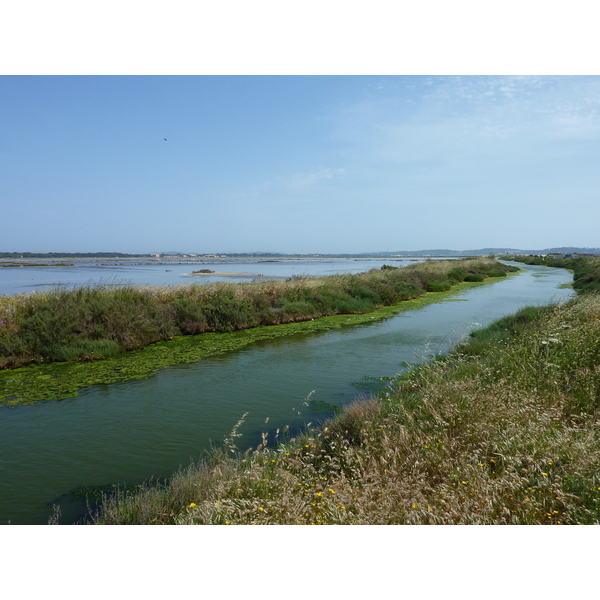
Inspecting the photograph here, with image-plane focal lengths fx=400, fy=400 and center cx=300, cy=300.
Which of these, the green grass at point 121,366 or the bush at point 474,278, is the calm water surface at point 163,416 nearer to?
the green grass at point 121,366

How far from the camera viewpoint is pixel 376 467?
12.7 feet

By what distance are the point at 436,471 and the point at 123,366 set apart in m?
8.78

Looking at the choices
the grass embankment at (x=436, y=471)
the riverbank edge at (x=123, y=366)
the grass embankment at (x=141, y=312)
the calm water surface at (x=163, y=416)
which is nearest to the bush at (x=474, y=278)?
the grass embankment at (x=141, y=312)

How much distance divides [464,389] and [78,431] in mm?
6087

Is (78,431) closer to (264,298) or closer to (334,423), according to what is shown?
(334,423)

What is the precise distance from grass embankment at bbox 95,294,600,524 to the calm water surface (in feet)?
3.67

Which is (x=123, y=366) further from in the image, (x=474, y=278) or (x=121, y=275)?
(x=121, y=275)

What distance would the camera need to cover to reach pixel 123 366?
34.0ft

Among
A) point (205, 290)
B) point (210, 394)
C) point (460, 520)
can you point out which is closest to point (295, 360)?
point (210, 394)

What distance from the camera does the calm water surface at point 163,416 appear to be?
5215 mm

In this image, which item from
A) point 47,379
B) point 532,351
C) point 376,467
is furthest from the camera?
point 47,379

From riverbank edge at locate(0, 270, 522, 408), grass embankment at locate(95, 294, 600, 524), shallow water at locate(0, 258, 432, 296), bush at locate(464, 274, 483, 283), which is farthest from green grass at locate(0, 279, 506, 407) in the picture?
bush at locate(464, 274, 483, 283)

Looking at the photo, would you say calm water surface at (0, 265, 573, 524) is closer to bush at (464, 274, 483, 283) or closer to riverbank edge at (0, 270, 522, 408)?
riverbank edge at (0, 270, 522, 408)

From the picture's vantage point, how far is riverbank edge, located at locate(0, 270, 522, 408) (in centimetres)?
850
